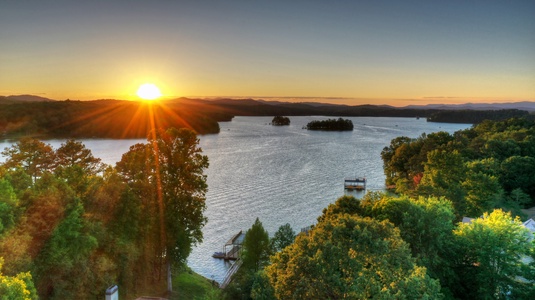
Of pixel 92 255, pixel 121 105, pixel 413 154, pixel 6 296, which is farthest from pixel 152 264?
pixel 121 105

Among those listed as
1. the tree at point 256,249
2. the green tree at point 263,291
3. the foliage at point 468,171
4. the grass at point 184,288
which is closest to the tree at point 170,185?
the grass at point 184,288

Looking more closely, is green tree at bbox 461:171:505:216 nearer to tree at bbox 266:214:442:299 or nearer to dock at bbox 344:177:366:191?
tree at bbox 266:214:442:299

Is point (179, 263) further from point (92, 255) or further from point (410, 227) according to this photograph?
point (410, 227)

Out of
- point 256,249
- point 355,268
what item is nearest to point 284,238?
point 256,249

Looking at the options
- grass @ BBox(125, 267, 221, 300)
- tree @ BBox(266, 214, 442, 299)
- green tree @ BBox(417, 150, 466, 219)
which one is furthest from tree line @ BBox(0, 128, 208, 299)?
green tree @ BBox(417, 150, 466, 219)

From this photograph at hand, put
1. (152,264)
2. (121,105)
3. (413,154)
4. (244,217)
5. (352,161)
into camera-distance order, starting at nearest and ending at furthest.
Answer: (152,264) < (244,217) < (413,154) < (352,161) < (121,105)
